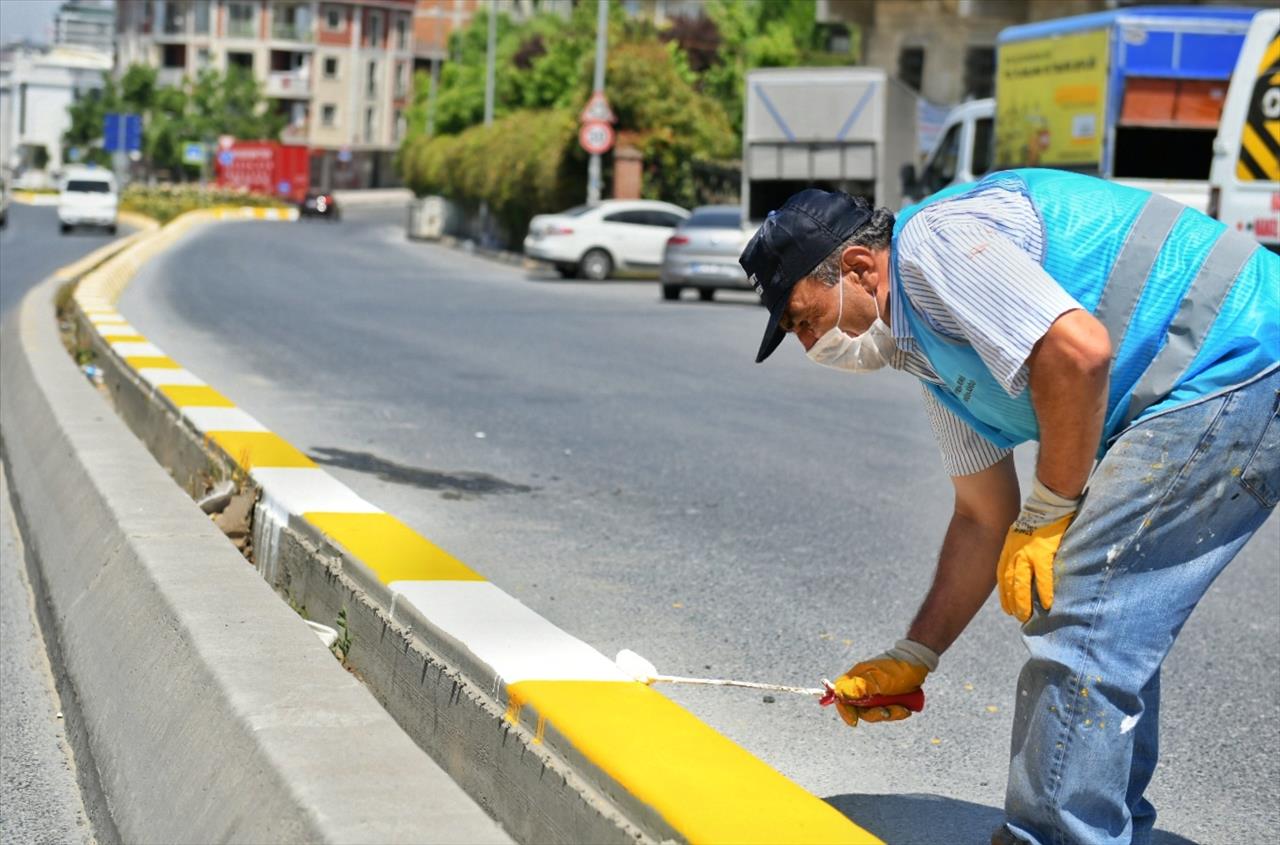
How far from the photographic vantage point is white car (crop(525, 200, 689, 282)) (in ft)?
107

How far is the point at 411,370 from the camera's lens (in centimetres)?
1417

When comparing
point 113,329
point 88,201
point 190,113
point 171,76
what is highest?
point 171,76

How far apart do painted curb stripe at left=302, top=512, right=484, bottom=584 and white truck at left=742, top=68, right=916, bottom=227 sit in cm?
2336

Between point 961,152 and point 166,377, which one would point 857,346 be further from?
point 961,152

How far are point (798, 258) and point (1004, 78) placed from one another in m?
21.8

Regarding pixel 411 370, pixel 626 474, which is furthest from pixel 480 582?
pixel 411 370

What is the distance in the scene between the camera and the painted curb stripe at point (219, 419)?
7199 mm

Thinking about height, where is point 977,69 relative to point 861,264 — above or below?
above

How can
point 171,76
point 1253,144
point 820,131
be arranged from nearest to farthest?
point 1253,144, point 820,131, point 171,76

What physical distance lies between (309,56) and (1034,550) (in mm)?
120606

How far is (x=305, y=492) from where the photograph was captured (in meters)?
5.65

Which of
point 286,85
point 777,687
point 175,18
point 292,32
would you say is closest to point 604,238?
point 777,687

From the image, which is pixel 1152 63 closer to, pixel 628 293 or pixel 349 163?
pixel 628 293

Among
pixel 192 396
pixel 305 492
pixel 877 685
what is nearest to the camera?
pixel 877 685
